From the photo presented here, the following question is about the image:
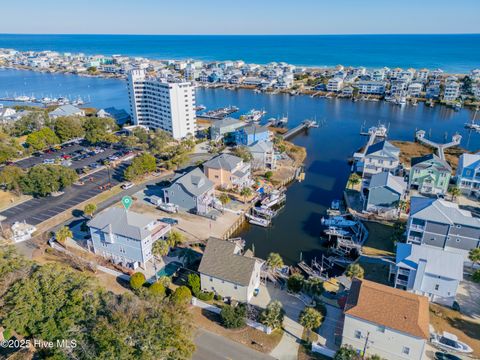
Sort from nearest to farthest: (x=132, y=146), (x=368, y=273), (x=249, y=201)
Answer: (x=368, y=273), (x=249, y=201), (x=132, y=146)

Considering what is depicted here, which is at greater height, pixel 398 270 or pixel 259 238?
pixel 398 270

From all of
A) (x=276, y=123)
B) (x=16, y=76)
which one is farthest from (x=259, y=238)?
(x=16, y=76)

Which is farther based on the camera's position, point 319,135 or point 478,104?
point 478,104

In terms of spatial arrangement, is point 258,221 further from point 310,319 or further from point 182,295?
point 310,319

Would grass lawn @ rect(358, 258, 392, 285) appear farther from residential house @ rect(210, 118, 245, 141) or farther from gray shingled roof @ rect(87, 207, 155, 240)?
residential house @ rect(210, 118, 245, 141)

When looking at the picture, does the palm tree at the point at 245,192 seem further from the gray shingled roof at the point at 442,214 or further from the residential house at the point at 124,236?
the gray shingled roof at the point at 442,214

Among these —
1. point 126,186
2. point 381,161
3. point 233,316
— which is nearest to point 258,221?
point 233,316

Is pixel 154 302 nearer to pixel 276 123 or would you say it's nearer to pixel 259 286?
pixel 259 286

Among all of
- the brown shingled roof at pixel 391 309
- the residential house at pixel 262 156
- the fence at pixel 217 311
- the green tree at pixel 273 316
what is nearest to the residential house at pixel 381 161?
the residential house at pixel 262 156
